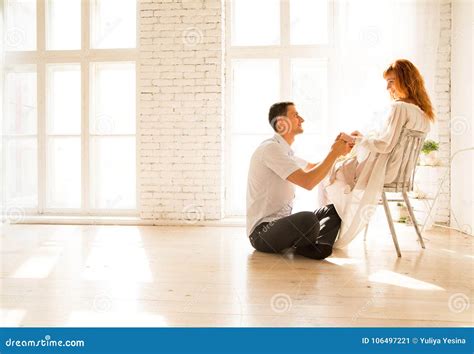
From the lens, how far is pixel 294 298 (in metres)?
2.08

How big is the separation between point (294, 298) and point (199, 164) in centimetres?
282

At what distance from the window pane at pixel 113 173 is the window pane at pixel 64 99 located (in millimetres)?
381

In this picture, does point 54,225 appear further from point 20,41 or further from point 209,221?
point 20,41

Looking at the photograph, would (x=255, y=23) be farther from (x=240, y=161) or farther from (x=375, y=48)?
(x=240, y=161)

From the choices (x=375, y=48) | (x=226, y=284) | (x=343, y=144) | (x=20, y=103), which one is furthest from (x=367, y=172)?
(x=20, y=103)

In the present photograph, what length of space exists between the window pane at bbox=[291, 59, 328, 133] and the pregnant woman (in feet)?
5.85

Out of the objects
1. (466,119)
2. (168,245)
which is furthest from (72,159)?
(466,119)

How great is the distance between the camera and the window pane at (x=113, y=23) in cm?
509

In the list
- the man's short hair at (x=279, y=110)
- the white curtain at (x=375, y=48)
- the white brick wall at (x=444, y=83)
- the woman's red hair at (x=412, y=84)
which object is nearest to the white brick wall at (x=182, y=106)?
the white curtain at (x=375, y=48)

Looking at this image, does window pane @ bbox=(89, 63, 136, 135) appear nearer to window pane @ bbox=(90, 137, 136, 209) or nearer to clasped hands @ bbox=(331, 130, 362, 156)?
window pane @ bbox=(90, 137, 136, 209)

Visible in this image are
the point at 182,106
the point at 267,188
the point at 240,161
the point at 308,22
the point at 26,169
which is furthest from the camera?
the point at 26,169

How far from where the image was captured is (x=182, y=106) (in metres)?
4.73

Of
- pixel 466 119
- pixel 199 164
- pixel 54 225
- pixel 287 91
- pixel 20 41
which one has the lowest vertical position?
pixel 54 225

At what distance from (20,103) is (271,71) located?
2.96 m
